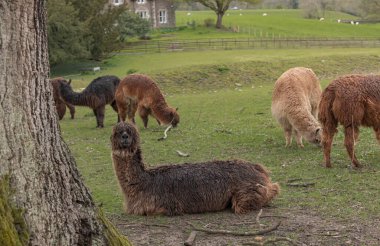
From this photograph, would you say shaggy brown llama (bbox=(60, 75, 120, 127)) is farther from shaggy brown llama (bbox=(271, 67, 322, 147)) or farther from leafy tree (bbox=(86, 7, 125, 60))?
leafy tree (bbox=(86, 7, 125, 60))

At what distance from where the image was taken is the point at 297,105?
11938mm

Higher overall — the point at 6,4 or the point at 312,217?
the point at 6,4

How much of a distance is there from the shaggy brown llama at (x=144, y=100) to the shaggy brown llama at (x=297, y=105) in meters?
3.83

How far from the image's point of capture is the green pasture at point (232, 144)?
8.41 metres

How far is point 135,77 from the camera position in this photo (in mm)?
16031

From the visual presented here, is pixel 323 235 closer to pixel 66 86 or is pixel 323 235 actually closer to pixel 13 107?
pixel 13 107

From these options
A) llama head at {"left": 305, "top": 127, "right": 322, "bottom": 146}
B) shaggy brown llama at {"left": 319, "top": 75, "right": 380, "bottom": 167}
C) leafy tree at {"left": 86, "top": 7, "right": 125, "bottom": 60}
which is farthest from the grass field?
leafy tree at {"left": 86, "top": 7, "right": 125, "bottom": 60}

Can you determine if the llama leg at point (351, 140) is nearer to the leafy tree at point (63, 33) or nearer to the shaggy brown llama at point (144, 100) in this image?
the shaggy brown llama at point (144, 100)

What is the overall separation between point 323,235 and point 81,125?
1305 centimetres

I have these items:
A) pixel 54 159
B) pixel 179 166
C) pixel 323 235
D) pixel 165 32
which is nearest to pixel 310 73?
pixel 179 166

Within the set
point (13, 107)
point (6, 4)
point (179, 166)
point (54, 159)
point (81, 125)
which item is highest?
point (6, 4)

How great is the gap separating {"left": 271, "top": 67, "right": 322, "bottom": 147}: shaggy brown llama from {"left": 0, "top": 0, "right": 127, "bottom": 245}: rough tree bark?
23.9 ft

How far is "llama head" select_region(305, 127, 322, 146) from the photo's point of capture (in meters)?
11.4

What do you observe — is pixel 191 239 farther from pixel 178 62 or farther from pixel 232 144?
pixel 178 62
